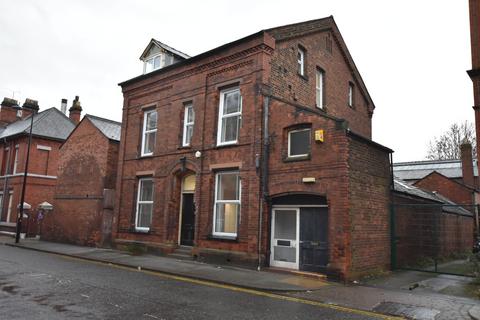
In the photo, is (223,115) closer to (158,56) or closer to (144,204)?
(144,204)

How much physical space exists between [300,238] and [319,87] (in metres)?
8.63

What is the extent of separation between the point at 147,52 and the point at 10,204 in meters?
17.7

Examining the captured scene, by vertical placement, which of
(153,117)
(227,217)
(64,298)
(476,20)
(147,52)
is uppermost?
(147,52)

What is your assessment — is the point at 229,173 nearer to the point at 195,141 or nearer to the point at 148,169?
the point at 195,141

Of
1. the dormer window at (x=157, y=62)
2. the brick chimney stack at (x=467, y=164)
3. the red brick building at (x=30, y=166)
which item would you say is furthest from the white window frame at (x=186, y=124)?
the brick chimney stack at (x=467, y=164)

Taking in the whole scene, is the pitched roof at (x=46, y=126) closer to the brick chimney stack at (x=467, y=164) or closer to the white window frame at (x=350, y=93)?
the white window frame at (x=350, y=93)

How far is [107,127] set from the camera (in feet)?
76.7

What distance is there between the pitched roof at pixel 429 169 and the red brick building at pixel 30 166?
3209 centimetres

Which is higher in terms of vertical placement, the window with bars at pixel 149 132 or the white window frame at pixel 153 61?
the white window frame at pixel 153 61

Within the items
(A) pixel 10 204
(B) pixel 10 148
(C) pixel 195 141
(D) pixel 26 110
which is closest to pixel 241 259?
(C) pixel 195 141

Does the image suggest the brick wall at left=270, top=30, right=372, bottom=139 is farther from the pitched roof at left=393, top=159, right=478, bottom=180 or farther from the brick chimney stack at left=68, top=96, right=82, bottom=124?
the brick chimney stack at left=68, top=96, right=82, bottom=124

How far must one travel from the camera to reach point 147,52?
69.5ft

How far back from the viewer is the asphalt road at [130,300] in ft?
23.8

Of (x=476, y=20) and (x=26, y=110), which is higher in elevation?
(x=26, y=110)
